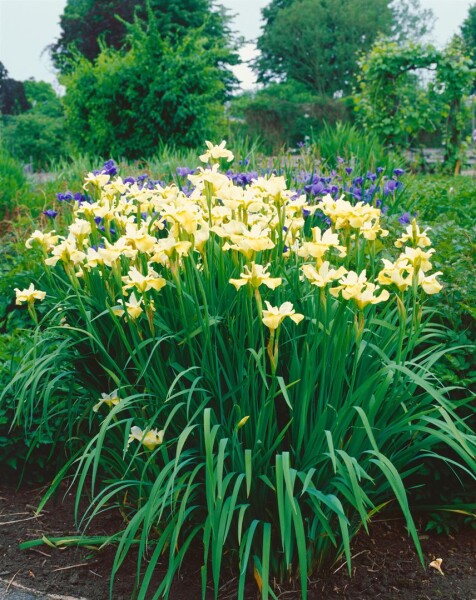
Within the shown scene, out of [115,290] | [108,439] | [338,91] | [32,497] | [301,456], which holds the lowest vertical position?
[338,91]

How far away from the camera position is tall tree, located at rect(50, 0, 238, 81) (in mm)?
25578

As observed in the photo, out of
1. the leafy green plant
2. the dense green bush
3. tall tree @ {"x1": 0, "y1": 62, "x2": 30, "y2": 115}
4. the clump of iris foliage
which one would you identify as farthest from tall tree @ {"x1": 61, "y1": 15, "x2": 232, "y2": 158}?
tall tree @ {"x1": 0, "y1": 62, "x2": 30, "y2": 115}

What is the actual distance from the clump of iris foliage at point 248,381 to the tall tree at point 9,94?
3219 cm

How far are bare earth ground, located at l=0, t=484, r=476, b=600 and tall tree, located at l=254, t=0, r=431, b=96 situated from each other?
3965 cm

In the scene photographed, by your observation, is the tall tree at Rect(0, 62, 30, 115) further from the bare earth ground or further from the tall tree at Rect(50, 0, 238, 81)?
the bare earth ground

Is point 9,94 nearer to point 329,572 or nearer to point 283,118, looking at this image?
point 283,118

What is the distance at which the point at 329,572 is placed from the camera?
229 cm

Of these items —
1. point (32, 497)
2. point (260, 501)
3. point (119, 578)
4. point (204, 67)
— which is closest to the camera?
point (260, 501)

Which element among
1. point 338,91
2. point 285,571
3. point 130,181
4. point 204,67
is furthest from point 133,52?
point 338,91

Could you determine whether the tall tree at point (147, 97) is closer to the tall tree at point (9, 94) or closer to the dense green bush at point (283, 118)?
the dense green bush at point (283, 118)

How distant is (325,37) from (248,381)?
41.9 metres

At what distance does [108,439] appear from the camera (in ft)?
8.80

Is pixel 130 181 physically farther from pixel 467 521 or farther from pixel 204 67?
pixel 204 67

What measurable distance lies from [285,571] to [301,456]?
1.32 ft
